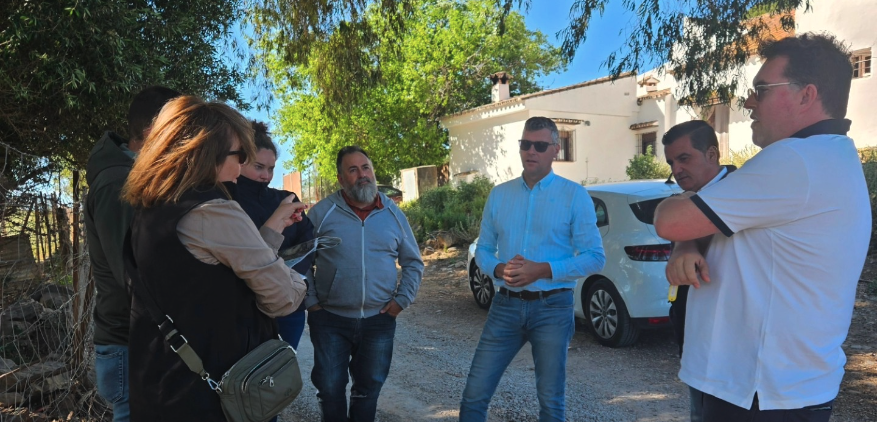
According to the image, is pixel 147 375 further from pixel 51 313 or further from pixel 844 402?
pixel 844 402

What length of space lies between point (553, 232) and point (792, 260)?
1.64 m

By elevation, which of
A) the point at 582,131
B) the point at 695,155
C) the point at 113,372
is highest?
the point at 582,131

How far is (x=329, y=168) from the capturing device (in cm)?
2627

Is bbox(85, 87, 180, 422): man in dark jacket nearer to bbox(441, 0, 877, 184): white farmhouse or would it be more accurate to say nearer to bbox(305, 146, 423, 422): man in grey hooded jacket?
bbox(305, 146, 423, 422): man in grey hooded jacket

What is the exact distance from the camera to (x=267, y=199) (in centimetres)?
341

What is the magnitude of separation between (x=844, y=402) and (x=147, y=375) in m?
4.81

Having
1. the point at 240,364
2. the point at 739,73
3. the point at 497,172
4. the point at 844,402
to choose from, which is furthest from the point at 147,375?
the point at 497,172

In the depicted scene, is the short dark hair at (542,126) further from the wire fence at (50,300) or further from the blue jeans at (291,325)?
the wire fence at (50,300)

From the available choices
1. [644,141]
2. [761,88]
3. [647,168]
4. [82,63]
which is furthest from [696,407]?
[644,141]

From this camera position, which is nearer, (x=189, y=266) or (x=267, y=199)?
(x=189, y=266)

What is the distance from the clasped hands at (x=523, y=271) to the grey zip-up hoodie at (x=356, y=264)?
0.77 metres

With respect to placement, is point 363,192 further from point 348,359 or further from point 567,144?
point 567,144

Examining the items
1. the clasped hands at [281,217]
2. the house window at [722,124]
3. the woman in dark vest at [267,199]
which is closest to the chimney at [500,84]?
the house window at [722,124]

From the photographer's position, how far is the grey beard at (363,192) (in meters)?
3.65
